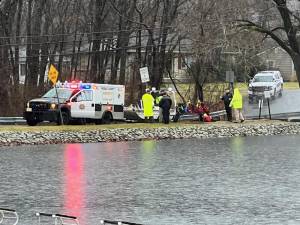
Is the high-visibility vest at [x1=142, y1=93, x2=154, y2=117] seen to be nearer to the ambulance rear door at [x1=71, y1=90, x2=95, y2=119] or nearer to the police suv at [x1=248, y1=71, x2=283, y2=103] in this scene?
the ambulance rear door at [x1=71, y1=90, x2=95, y2=119]

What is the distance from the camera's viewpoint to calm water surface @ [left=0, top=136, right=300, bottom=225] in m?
12.5

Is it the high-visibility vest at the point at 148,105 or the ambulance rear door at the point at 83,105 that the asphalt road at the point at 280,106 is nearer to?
the high-visibility vest at the point at 148,105

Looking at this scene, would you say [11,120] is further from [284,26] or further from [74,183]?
[74,183]

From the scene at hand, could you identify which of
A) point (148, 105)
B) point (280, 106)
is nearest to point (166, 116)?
point (148, 105)

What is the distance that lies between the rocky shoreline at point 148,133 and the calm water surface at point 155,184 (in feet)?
7.15

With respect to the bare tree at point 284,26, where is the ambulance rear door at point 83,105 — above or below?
below

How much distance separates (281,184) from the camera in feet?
54.2

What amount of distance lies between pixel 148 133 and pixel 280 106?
22986 millimetres

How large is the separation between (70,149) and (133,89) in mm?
21736

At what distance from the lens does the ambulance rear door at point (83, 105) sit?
3625cm

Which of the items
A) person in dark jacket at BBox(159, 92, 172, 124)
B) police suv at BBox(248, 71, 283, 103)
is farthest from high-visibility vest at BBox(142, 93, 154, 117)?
police suv at BBox(248, 71, 283, 103)

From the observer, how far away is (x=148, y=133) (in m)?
32.3

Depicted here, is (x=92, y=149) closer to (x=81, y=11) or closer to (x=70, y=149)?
(x=70, y=149)

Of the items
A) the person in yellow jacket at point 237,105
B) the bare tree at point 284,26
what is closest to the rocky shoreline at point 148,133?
the person in yellow jacket at point 237,105
